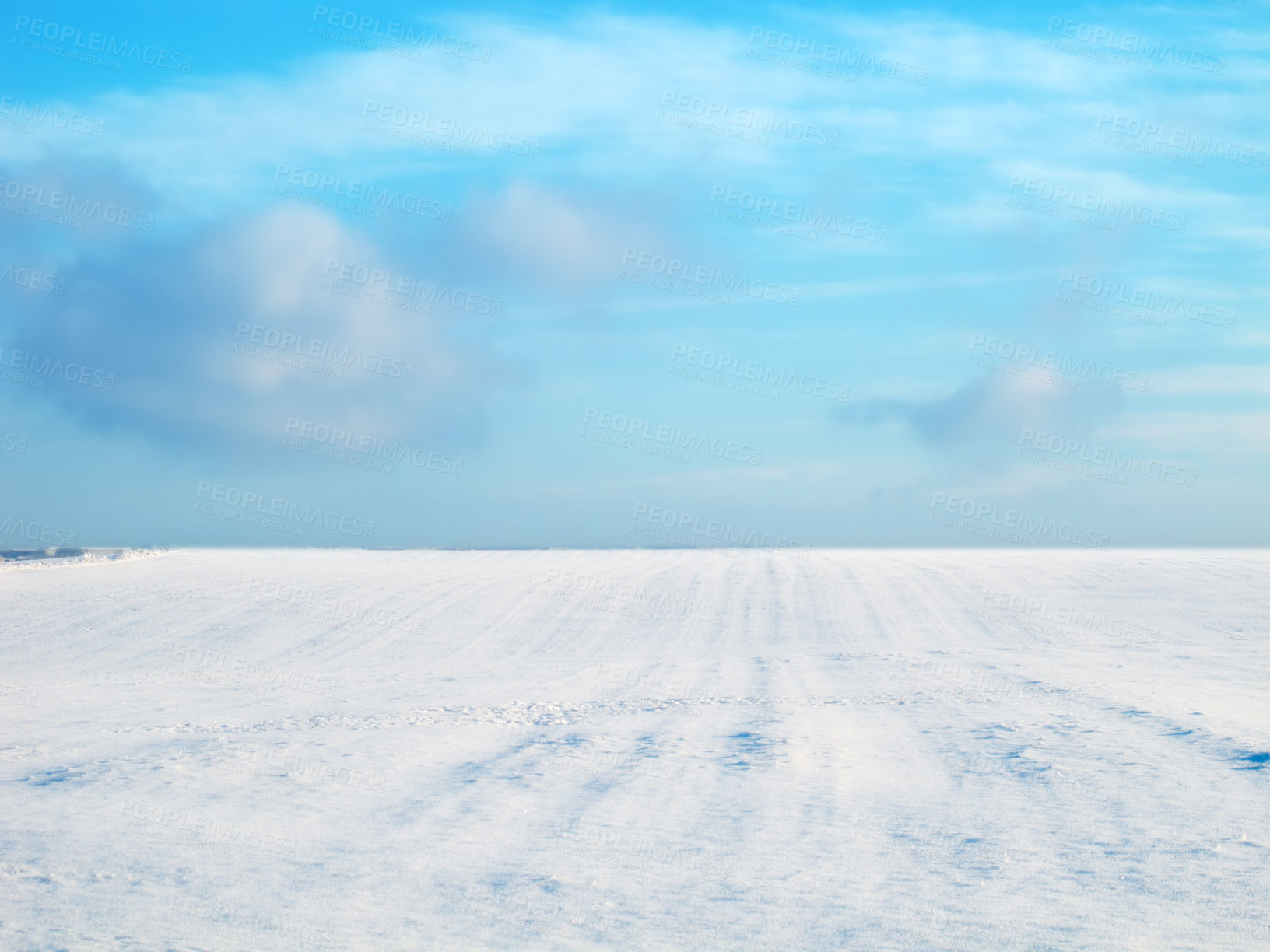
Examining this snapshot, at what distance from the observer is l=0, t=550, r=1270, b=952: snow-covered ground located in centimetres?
532

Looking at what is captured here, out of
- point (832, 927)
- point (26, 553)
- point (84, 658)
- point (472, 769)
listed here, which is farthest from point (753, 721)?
point (26, 553)

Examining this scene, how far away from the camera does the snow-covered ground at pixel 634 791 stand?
532 centimetres

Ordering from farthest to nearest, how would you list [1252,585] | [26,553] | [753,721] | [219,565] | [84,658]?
[26,553] → [219,565] → [1252,585] → [84,658] → [753,721]

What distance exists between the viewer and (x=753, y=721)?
10.7 m

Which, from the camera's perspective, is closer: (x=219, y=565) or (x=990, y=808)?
(x=990, y=808)

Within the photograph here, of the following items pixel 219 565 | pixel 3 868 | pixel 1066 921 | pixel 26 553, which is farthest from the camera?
pixel 26 553

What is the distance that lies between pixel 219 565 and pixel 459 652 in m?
17.2

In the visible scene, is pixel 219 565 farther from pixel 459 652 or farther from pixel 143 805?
pixel 143 805

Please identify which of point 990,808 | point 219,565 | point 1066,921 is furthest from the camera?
point 219,565

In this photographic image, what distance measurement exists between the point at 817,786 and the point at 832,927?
9.17ft

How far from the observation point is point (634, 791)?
7852 mm

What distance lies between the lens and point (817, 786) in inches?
315

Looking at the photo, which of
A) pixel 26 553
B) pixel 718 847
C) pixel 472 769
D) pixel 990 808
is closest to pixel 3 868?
pixel 472 769

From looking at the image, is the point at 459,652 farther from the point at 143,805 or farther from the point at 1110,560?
the point at 1110,560
